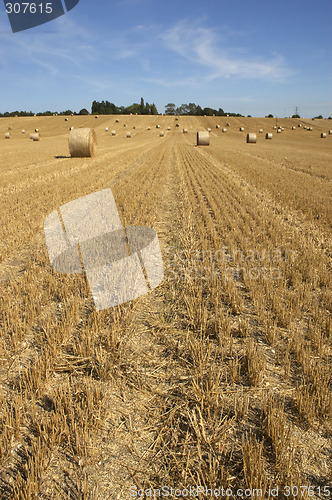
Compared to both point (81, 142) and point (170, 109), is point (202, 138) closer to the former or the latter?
point (81, 142)

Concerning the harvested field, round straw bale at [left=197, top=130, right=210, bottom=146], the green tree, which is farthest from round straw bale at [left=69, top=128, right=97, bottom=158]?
the green tree

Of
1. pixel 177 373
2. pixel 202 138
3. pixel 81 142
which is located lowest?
pixel 177 373

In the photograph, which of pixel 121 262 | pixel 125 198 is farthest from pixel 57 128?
pixel 121 262

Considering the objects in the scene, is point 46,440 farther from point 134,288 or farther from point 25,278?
point 25,278

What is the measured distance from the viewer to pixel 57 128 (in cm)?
6644

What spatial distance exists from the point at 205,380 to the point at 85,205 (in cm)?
787

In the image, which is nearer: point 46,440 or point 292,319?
point 46,440

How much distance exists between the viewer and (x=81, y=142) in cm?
2155

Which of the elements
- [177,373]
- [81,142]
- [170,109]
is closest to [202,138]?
[81,142]

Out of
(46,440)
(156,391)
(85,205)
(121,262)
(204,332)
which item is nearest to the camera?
(46,440)

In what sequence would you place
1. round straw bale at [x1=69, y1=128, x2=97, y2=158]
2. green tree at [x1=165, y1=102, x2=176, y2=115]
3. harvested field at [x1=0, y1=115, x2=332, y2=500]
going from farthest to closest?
green tree at [x1=165, y1=102, x2=176, y2=115] → round straw bale at [x1=69, y1=128, x2=97, y2=158] → harvested field at [x1=0, y1=115, x2=332, y2=500]

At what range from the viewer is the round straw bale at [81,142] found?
2142cm

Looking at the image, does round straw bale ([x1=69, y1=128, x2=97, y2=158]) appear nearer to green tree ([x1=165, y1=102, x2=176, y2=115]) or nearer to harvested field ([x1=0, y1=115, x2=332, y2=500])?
harvested field ([x1=0, y1=115, x2=332, y2=500])

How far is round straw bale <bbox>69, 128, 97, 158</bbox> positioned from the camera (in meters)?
21.4
